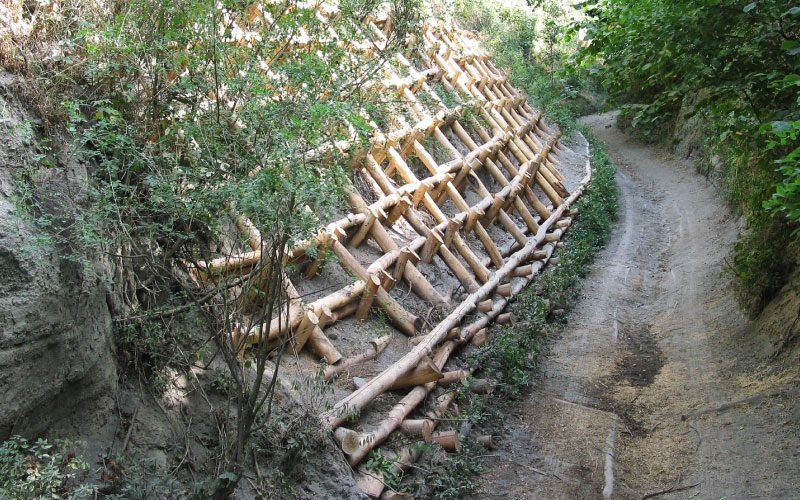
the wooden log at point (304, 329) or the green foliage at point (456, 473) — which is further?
the wooden log at point (304, 329)

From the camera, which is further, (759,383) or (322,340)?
(759,383)

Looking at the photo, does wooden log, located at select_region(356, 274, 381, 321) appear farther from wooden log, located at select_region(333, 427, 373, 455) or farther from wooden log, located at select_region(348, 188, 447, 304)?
Result: wooden log, located at select_region(333, 427, 373, 455)

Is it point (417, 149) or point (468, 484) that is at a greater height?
point (417, 149)

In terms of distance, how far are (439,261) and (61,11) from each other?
17.6 feet

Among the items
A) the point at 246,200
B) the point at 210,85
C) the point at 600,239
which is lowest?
the point at 600,239

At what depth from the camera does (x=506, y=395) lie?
A: 710 centimetres

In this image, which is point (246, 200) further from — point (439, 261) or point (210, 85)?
point (439, 261)

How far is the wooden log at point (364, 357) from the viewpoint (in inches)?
239

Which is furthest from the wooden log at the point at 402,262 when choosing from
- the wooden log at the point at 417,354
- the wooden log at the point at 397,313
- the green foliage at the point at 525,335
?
the green foliage at the point at 525,335

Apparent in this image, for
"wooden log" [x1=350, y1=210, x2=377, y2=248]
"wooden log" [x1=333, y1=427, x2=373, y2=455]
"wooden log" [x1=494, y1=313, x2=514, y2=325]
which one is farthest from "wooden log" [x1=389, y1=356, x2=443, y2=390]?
"wooden log" [x1=494, y1=313, x2=514, y2=325]

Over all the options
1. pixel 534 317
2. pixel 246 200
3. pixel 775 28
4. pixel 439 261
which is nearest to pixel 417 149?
pixel 439 261

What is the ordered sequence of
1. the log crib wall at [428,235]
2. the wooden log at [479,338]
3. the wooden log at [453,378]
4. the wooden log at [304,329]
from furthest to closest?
the wooden log at [479,338] → the wooden log at [453,378] → the wooden log at [304,329] → the log crib wall at [428,235]

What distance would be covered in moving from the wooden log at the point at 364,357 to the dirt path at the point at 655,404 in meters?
1.42

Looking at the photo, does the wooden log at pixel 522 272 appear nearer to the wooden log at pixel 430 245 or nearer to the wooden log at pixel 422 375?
the wooden log at pixel 430 245
